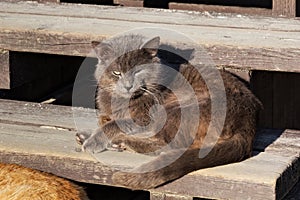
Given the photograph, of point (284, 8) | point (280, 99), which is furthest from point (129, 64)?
point (280, 99)

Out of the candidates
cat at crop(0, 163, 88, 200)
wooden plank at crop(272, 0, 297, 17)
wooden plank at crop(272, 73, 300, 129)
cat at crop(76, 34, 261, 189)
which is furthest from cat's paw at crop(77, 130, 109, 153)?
wooden plank at crop(272, 73, 300, 129)

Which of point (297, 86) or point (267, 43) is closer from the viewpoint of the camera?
point (267, 43)

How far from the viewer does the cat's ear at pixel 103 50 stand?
13.8 feet

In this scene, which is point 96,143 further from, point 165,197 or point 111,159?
point 165,197

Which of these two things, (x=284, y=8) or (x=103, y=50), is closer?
(x=103, y=50)

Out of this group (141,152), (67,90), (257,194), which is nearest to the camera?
(257,194)

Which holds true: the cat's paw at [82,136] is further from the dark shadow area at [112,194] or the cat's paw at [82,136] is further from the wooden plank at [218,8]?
the wooden plank at [218,8]

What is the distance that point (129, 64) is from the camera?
415 cm

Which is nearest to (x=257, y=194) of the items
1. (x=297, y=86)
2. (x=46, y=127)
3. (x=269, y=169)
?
(x=269, y=169)

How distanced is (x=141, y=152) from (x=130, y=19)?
1056mm

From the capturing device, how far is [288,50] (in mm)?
4066

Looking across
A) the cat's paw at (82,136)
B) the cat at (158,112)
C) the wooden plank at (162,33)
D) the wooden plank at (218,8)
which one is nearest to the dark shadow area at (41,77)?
the wooden plank at (162,33)

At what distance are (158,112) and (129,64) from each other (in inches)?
11.7

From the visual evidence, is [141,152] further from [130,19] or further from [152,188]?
[130,19]
